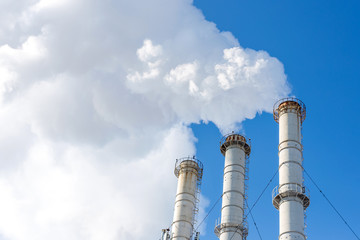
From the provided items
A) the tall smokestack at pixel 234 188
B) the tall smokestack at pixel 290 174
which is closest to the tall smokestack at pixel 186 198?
the tall smokestack at pixel 234 188

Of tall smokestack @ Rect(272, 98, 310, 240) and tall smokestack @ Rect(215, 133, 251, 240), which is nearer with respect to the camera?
tall smokestack @ Rect(272, 98, 310, 240)

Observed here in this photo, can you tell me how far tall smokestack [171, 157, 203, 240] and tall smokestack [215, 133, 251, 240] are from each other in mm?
4441

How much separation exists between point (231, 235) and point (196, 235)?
21.6ft

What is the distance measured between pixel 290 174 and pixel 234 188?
7.46m

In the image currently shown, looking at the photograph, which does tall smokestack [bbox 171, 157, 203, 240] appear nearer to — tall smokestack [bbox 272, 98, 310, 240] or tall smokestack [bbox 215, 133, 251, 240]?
tall smokestack [bbox 215, 133, 251, 240]

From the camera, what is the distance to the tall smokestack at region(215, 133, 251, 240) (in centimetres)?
4675

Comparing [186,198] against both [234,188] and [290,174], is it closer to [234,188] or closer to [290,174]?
[234,188]

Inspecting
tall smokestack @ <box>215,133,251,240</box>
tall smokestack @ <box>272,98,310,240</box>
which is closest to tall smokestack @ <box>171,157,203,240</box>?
tall smokestack @ <box>215,133,251,240</box>

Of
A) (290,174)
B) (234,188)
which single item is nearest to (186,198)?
(234,188)

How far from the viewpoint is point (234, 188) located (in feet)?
161

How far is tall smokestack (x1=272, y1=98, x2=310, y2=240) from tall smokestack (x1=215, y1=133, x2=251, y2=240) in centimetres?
533

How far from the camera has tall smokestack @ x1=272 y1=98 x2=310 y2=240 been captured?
3997cm

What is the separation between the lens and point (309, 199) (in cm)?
4197

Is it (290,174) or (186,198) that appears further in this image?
(186,198)
